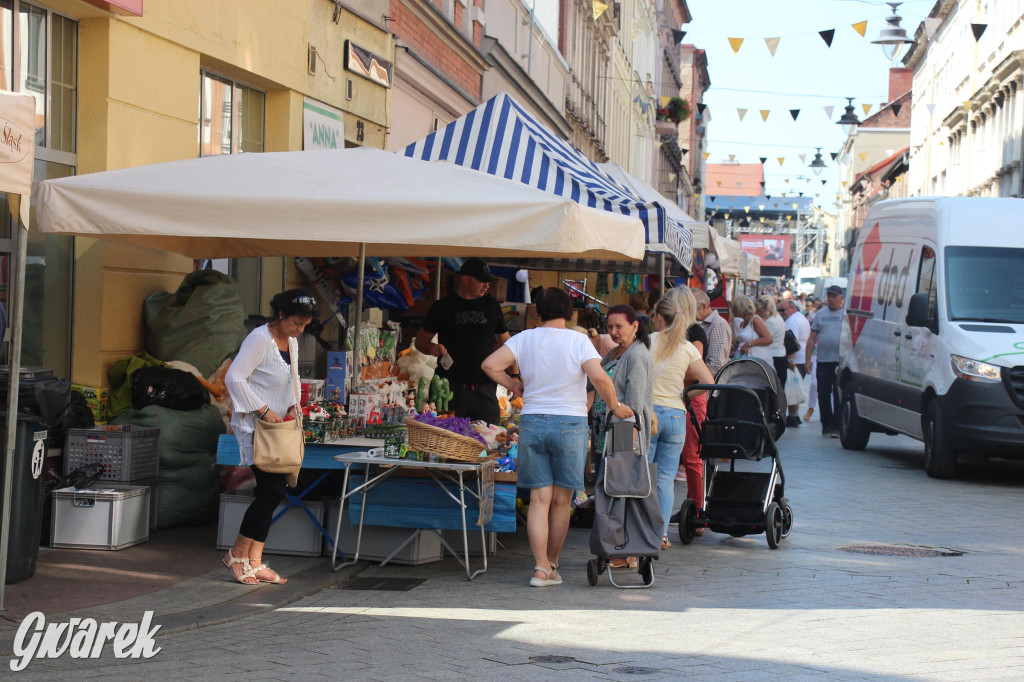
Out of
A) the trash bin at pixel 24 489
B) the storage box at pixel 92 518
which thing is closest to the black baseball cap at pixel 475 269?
the storage box at pixel 92 518

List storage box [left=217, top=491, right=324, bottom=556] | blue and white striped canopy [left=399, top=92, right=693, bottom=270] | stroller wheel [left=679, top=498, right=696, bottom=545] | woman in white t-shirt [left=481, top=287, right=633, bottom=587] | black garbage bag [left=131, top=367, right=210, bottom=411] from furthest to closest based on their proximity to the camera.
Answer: blue and white striped canopy [left=399, top=92, right=693, bottom=270]
stroller wheel [left=679, top=498, right=696, bottom=545]
black garbage bag [left=131, top=367, right=210, bottom=411]
storage box [left=217, top=491, right=324, bottom=556]
woman in white t-shirt [left=481, top=287, right=633, bottom=587]

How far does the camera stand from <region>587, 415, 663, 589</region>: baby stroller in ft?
24.4

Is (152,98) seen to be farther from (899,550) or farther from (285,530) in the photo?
(899,550)

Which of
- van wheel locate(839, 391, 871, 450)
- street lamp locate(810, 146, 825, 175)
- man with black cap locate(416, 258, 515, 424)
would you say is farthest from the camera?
street lamp locate(810, 146, 825, 175)

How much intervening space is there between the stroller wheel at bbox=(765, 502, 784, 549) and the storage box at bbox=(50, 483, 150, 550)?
4.38 meters

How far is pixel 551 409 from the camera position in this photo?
292 inches

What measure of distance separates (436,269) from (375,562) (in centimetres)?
519

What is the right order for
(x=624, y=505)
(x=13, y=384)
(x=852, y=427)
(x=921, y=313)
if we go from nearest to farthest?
(x=13, y=384)
(x=624, y=505)
(x=921, y=313)
(x=852, y=427)

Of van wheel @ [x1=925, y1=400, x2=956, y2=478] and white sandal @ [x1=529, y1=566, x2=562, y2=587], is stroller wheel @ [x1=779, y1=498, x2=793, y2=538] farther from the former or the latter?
van wheel @ [x1=925, y1=400, x2=956, y2=478]

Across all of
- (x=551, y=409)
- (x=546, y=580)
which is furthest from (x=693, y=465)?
(x=551, y=409)

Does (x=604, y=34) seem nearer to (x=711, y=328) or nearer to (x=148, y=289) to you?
(x=711, y=328)

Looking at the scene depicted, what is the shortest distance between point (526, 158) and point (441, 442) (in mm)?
4313

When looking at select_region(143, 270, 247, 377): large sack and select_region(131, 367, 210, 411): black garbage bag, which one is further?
select_region(143, 270, 247, 377): large sack

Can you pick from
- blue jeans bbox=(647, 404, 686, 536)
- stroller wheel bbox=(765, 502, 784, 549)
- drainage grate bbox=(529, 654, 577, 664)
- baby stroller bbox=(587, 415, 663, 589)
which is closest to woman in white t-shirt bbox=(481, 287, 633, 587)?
baby stroller bbox=(587, 415, 663, 589)
